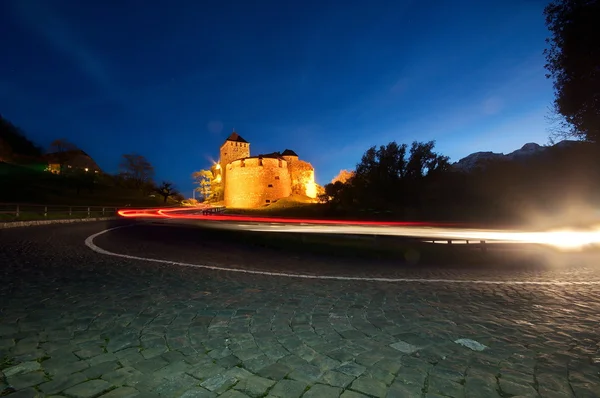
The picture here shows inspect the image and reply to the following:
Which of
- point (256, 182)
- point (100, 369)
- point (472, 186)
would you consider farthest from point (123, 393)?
point (256, 182)

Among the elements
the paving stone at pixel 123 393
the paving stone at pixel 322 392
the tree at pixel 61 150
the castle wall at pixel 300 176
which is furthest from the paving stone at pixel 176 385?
the tree at pixel 61 150

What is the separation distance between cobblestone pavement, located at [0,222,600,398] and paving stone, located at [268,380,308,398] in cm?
1

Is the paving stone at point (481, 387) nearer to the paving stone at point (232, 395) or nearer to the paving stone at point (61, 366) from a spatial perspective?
the paving stone at point (232, 395)

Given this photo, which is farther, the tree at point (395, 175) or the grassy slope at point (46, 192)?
the grassy slope at point (46, 192)

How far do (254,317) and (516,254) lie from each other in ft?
36.2

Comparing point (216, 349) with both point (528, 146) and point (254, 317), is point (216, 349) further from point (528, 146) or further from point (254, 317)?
point (528, 146)

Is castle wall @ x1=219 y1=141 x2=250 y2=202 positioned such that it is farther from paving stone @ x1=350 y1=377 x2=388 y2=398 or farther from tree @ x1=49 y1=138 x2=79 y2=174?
paving stone @ x1=350 y1=377 x2=388 y2=398

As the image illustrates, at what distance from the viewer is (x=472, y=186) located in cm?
2970

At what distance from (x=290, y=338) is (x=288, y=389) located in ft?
3.23

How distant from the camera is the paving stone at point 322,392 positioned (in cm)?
231

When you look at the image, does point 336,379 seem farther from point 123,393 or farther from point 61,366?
point 61,366

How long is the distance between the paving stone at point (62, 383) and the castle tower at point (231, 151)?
3281 inches

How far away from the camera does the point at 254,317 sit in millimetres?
4008

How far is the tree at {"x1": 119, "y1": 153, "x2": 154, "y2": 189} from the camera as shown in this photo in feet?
292
